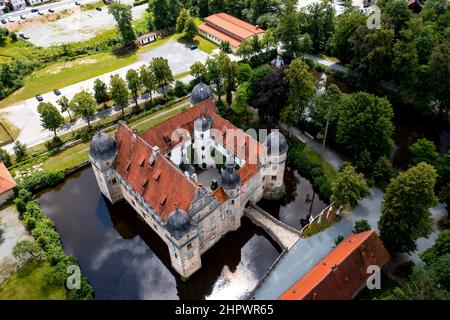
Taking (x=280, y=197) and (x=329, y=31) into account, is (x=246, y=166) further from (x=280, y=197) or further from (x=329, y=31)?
(x=329, y=31)

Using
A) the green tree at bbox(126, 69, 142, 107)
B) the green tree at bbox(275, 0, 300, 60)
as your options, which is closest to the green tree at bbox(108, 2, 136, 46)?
the green tree at bbox(126, 69, 142, 107)

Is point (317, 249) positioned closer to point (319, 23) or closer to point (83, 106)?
point (83, 106)

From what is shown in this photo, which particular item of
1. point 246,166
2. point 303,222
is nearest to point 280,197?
point 303,222

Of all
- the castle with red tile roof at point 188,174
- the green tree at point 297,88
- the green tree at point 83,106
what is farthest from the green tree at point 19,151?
the green tree at point 297,88

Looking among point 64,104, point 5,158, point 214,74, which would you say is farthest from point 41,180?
point 214,74

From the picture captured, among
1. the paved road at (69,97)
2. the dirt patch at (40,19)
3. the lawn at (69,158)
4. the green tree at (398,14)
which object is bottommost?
the lawn at (69,158)

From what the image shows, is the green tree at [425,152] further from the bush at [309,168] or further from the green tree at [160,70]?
the green tree at [160,70]

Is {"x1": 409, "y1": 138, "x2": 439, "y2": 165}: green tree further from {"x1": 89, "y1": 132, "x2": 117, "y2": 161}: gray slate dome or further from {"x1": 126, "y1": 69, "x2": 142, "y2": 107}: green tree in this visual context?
{"x1": 126, "y1": 69, "x2": 142, "y2": 107}: green tree
